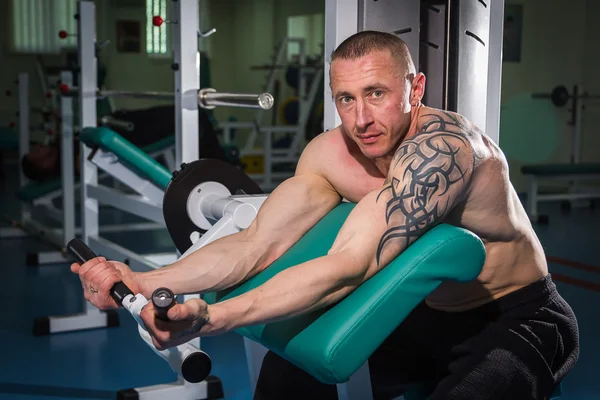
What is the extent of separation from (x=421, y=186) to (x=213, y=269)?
1.56ft

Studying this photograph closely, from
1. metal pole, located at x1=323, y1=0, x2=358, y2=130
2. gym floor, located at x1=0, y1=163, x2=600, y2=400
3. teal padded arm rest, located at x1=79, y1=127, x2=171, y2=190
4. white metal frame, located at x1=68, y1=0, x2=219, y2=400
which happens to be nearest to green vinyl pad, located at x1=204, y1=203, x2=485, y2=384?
metal pole, located at x1=323, y1=0, x2=358, y2=130

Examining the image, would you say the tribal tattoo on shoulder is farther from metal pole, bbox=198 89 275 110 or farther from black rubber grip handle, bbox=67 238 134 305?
metal pole, bbox=198 89 275 110

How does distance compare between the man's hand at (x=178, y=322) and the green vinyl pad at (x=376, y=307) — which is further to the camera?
the green vinyl pad at (x=376, y=307)

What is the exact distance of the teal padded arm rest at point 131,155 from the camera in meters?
2.63

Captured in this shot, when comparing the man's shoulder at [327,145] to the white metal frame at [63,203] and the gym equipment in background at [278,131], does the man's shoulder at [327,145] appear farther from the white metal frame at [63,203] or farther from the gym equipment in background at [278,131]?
the gym equipment in background at [278,131]

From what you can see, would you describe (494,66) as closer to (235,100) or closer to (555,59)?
(235,100)

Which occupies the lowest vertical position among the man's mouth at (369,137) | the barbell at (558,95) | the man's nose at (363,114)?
the man's mouth at (369,137)

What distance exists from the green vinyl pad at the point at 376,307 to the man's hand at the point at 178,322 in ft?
0.66

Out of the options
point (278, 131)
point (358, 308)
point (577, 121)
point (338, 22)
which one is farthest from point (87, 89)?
point (577, 121)

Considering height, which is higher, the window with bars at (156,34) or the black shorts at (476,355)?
the window with bars at (156,34)

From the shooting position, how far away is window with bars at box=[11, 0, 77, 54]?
30.0 feet

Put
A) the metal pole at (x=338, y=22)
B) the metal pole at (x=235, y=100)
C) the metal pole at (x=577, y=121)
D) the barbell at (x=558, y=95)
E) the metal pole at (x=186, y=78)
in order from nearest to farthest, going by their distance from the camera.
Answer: the metal pole at (x=338, y=22) < the metal pole at (x=235, y=100) < the metal pole at (x=186, y=78) < the metal pole at (x=577, y=121) < the barbell at (x=558, y=95)

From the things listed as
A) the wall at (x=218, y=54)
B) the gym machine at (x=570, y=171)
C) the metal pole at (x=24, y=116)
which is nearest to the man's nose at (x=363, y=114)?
the metal pole at (x=24, y=116)

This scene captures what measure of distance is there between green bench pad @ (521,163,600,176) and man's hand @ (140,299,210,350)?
495 cm
